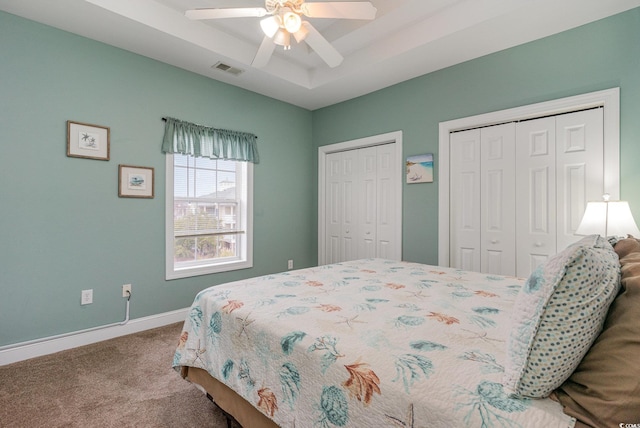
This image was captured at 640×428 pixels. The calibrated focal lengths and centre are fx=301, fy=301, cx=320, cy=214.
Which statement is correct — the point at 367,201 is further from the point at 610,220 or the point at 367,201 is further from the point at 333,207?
the point at 610,220

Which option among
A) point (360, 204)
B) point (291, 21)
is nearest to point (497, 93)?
point (360, 204)

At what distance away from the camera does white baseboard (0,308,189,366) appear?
234 centimetres

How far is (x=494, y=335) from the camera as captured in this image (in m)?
1.11

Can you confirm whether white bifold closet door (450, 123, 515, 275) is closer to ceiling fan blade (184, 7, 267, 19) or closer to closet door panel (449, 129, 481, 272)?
closet door panel (449, 129, 481, 272)

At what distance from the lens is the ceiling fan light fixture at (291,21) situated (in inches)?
74.9

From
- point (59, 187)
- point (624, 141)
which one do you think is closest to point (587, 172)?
point (624, 141)

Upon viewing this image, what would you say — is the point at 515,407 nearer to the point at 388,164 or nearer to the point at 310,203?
the point at 388,164

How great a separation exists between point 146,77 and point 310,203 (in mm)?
2581

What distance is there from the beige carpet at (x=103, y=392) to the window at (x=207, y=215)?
0.98 metres

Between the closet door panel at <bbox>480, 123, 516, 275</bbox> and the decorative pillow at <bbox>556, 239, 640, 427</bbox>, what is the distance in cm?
227

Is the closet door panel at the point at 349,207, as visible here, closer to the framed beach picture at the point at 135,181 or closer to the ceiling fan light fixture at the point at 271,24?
the ceiling fan light fixture at the point at 271,24

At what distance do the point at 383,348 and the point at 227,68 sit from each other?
328 cm

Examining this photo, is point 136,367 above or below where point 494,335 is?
below

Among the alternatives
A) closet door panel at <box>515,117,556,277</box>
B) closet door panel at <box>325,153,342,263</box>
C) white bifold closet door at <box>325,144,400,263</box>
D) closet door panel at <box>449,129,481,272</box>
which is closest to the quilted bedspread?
closet door panel at <box>515,117,556,277</box>
